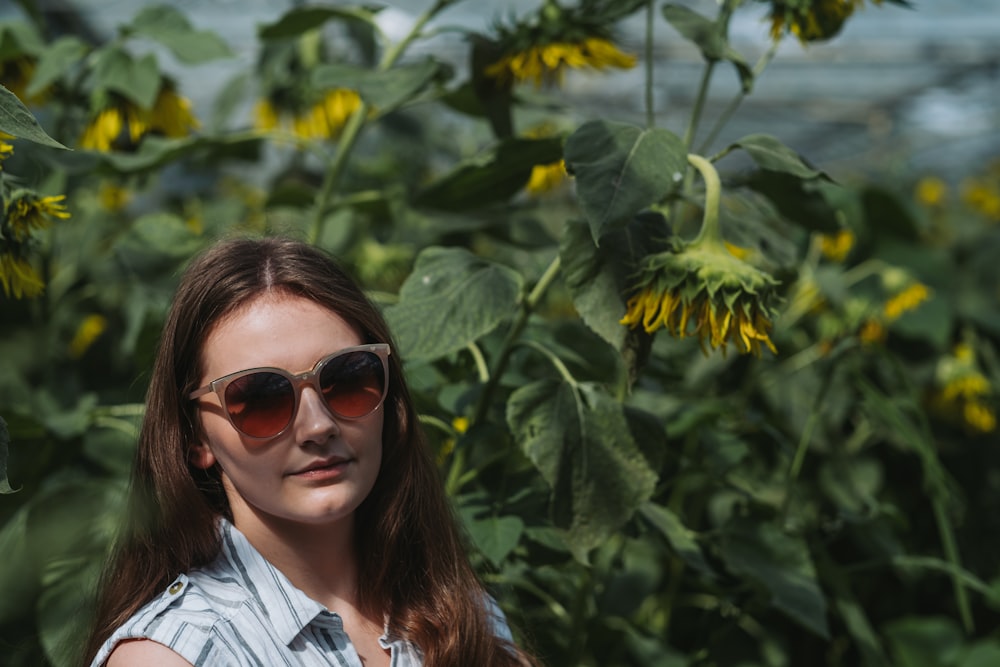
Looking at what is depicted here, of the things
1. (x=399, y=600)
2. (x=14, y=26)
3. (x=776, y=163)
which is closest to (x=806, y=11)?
(x=776, y=163)

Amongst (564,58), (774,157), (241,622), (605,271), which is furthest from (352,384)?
(564,58)

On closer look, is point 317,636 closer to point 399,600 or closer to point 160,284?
point 399,600

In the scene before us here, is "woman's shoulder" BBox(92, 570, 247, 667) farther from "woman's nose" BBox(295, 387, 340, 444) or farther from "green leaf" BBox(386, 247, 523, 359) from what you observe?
"green leaf" BBox(386, 247, 523, 359)

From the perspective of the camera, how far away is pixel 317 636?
77 centimetres

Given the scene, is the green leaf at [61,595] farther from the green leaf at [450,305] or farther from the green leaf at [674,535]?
the green leaf at [674,535]

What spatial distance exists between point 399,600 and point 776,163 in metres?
0.46

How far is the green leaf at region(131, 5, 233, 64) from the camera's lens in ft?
4.75

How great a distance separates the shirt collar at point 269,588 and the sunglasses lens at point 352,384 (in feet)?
0.35

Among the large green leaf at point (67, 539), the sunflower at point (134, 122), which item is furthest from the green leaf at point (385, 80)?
the large green leaf at point (67, 539)

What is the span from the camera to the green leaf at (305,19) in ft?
4.61

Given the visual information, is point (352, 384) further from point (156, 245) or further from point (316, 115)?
point (316, 115)

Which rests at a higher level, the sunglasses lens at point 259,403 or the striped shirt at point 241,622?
the sunglasses lens at point 259,403

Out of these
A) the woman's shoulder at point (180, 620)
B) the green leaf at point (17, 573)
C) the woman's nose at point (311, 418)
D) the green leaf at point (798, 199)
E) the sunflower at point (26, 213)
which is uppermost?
the sunflower at point (26, 213)

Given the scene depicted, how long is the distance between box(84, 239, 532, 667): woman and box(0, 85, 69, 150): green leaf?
140 mm
